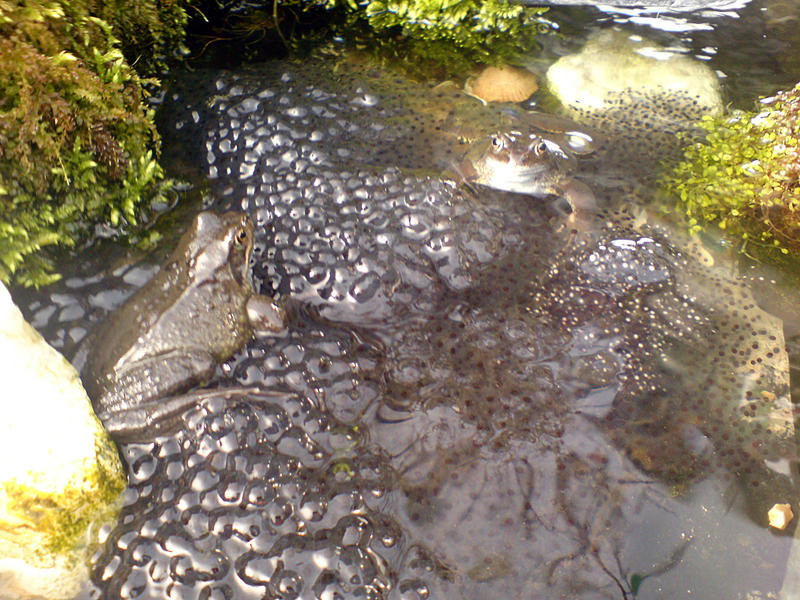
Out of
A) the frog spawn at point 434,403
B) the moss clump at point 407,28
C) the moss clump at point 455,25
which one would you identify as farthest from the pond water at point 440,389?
the moss clump at point 455,25

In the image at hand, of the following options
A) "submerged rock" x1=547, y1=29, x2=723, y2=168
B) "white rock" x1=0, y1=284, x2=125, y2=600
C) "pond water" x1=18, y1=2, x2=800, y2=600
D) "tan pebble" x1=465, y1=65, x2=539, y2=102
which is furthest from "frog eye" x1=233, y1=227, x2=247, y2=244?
"submerged rock" x1=547, y1=29, x2=723, y2=168

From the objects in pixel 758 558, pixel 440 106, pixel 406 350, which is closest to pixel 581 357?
pixel 406 350

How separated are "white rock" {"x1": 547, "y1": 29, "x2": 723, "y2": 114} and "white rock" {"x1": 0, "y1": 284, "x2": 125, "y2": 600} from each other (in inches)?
114

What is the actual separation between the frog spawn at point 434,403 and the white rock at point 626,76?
97 cm

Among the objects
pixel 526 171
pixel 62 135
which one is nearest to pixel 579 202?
pixel 526 171

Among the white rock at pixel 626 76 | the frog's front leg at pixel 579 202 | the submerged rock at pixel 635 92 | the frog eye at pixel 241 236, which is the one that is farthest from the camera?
the white rock at pixel 626 76

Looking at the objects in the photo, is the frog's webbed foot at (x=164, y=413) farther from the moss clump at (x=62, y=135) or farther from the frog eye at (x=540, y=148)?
the frog eye at (x=540, y=148)

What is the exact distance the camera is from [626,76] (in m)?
3.26

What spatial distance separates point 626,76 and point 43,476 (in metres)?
3.50

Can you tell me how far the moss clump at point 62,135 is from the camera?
1.95 meters

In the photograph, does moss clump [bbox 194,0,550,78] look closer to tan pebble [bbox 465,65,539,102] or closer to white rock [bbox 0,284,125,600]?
tan pebble [bbox 465,65,539,102]

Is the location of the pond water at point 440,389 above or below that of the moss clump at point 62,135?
below

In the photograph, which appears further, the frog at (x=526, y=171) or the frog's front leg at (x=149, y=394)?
the frog at (x=526, y=171)

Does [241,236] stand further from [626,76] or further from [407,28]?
[626,76]
